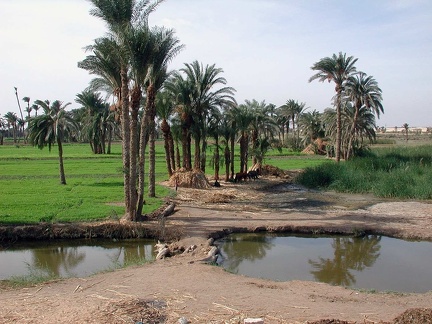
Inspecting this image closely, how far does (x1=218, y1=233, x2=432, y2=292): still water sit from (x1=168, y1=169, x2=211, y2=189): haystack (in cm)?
1261

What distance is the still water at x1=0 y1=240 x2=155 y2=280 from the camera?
45.1ft

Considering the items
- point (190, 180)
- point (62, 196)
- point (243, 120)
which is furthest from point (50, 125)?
point (243, 120)

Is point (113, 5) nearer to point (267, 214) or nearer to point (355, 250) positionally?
point (267, 214)

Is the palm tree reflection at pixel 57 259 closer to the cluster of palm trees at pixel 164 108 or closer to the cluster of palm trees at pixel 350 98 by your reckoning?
the cluster of palm trees at pixel 164 108

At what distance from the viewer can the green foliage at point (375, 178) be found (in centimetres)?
2839

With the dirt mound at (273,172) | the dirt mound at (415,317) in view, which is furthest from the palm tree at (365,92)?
the dirt mound at (415,317)

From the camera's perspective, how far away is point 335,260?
15.0 meters

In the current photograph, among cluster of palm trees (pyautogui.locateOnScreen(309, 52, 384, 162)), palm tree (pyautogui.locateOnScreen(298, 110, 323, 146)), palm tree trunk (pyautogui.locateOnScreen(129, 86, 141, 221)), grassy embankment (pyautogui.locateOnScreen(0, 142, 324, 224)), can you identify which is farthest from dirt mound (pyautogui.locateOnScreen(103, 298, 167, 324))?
palm tree (pyautogui.locateOnScreen(298, 110, 323, 146))

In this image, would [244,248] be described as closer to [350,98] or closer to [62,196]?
[62,196]

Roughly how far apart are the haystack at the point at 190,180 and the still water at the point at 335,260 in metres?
12.6

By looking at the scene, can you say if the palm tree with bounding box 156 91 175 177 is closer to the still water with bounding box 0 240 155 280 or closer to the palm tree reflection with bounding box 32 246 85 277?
the still water with bounding box 0 240 155 280

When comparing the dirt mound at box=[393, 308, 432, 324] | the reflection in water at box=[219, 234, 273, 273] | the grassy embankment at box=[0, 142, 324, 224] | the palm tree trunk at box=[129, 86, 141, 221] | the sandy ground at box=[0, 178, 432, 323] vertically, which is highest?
the palm tree trunk at box=[129, 86, 141, 221]

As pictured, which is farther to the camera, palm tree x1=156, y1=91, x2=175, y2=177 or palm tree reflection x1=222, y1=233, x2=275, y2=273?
palm tree x1=156, y1=91, x2=175, y2=177

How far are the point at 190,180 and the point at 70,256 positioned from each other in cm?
1546
